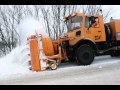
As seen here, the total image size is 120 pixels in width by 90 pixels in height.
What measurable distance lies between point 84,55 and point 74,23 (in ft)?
5.23

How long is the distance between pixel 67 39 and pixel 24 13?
1893 centimetres

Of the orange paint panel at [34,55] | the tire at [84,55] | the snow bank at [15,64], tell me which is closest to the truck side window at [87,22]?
the tire at [84,55]

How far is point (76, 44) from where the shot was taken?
38.1ft

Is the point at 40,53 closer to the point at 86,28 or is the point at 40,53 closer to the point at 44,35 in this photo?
the point at 44,35

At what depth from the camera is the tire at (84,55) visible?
38.0ft

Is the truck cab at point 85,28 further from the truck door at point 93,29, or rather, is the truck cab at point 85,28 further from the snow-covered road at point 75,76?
the snow-covered road at point 75,76

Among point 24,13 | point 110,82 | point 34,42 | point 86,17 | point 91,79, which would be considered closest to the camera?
point 110,82

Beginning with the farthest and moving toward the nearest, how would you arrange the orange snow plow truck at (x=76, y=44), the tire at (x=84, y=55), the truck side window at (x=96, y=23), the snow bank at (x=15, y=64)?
the truck side window at (x=96, y=23)
the tire at (x=84, y=55)
the orange snow plow truck at (x=76, y=44)
the snow bank at (x=15, y=64)

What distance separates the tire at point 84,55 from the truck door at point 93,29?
1.92ft

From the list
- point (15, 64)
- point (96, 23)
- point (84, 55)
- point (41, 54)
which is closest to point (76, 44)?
point (84, 55)

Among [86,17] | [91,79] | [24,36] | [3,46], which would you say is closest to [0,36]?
[3,46]

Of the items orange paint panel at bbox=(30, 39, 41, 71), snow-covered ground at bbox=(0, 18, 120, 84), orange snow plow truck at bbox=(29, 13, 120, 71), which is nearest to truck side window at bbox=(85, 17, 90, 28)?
orange snow plow truck at bbox=(29, 13, 120, 71)

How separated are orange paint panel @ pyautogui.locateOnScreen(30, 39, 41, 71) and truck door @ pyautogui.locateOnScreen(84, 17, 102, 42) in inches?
91.4

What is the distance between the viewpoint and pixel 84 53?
11.7 m
